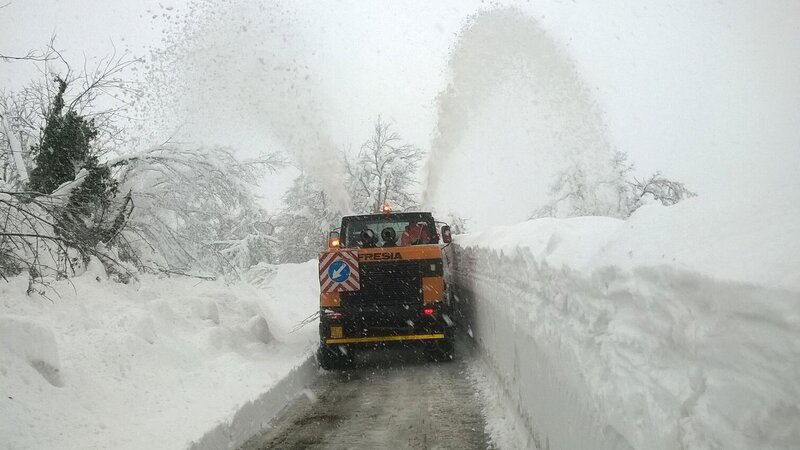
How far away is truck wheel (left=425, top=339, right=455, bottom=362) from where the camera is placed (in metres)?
8.70

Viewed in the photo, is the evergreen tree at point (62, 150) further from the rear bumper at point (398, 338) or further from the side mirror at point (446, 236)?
the side mirror at point (446, 236)

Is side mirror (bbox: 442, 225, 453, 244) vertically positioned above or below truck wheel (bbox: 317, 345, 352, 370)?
above

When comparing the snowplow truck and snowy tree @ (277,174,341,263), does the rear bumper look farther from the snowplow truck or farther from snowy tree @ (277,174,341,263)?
snowy tree @ (277,174,341,263)

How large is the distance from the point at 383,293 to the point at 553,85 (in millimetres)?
13252

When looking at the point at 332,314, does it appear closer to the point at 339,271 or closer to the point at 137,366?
the point at 339,271

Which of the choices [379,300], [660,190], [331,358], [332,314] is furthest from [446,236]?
[660,190]

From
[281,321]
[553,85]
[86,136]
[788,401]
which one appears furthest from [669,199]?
[788,401]

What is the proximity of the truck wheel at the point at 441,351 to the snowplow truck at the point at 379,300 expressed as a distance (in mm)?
33

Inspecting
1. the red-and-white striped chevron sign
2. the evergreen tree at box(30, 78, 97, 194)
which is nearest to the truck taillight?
the red-and-white striped chevron sign

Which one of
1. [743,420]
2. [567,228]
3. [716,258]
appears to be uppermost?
[567,228]

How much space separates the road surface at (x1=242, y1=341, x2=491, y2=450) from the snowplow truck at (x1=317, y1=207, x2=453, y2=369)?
49 centimetres

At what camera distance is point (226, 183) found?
444 inches

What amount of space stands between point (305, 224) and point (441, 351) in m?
30.1

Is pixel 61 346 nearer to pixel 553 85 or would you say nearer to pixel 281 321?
pixel 281 321
